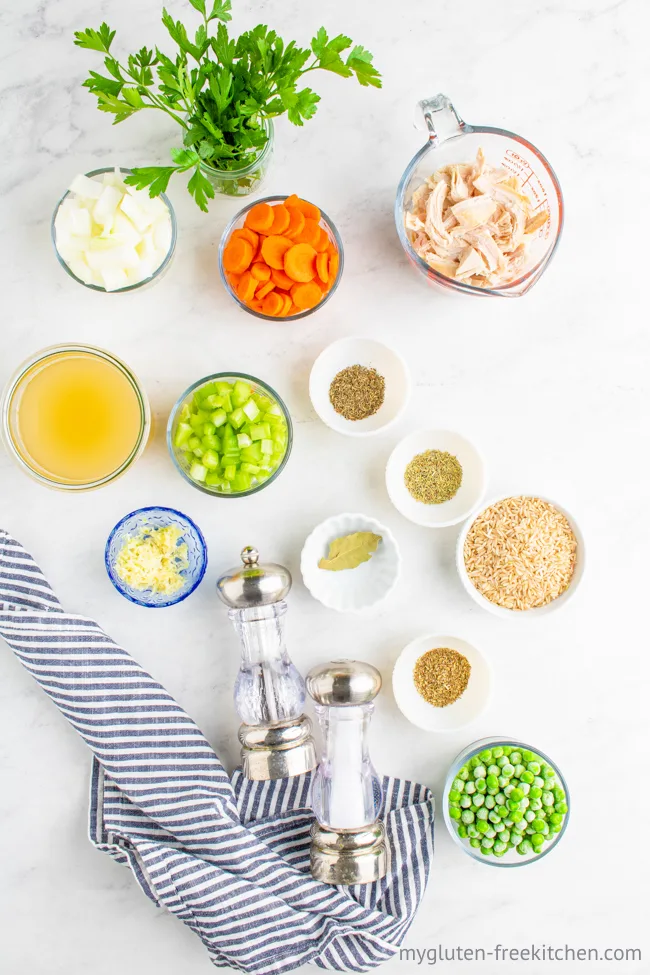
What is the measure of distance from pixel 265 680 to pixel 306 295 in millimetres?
1059

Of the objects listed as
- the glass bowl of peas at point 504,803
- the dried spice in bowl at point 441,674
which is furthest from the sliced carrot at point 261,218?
the glass bowl of peas at point 504,803

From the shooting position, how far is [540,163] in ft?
6.34

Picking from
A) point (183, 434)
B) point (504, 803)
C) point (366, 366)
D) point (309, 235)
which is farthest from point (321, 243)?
point (504, 803)

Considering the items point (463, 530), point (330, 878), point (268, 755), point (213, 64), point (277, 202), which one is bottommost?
point (330, 878)

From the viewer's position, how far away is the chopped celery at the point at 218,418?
6.15ft

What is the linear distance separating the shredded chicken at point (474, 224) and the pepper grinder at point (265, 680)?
94 cm

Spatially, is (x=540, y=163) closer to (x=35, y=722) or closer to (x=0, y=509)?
(x=0, y=509)

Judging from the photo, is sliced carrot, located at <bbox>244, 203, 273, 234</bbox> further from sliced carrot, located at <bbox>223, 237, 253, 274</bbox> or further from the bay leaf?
the bay leaf

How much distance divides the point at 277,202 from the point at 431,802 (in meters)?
1.77

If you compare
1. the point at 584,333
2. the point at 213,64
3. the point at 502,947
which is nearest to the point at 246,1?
the point at 213,64

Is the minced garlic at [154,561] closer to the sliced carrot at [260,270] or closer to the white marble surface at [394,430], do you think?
the white marble surface at [394,430]

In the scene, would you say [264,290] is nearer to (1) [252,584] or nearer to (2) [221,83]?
(2) [221,83]

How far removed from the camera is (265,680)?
199 cm

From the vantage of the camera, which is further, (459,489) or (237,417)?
(459,489)
